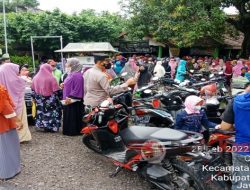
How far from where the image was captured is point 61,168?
17.3 feet

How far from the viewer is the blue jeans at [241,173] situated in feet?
11.0

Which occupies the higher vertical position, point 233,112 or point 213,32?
point 213,32

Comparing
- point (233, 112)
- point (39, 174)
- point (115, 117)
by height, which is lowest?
point (39, 174)

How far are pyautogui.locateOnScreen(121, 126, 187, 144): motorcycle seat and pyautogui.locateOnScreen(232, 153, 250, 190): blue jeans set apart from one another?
2.15 feet

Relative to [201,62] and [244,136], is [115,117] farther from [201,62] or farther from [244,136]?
[201,62]

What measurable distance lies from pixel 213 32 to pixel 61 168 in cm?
1202

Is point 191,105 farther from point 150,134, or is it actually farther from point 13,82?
point 13,82

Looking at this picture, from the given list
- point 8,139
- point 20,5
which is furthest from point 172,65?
point 20,5

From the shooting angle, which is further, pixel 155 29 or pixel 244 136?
pixel 155 29

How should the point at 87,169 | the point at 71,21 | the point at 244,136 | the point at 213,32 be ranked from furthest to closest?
the point at 71,21
the point at 213,32
the point at 87,169
the point at 244,136

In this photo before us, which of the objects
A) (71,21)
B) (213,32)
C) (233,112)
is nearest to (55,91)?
(233,112)

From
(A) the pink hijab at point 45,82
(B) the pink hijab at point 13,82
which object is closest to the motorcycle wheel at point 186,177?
(B) the pink hijab at point 13,82

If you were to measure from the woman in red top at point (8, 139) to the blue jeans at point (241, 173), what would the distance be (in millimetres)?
2888

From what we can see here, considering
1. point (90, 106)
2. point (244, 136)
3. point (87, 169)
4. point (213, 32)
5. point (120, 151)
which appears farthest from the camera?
point (213, 32)
